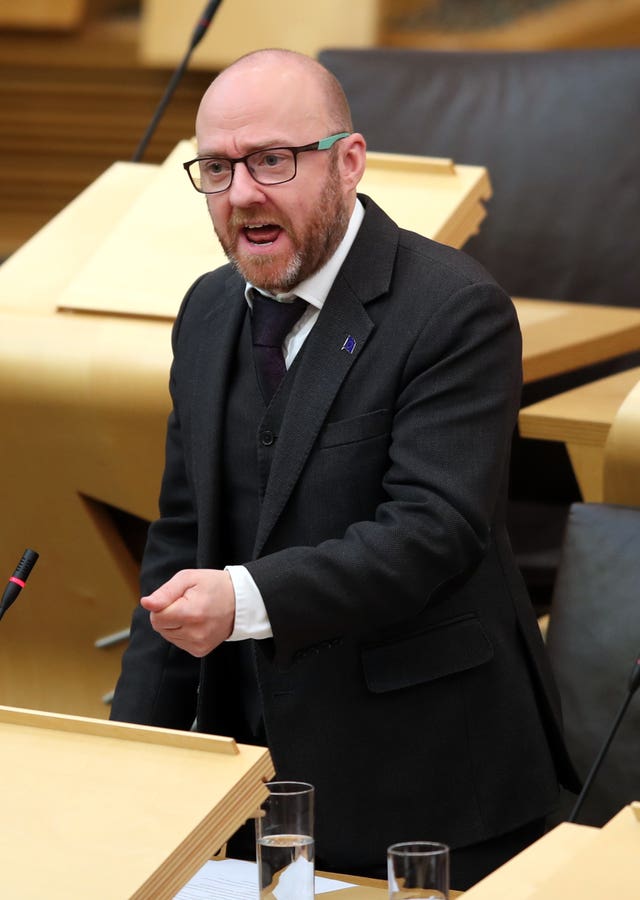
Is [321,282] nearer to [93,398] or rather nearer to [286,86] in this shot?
[286,86]

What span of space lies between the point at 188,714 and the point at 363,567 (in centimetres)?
38

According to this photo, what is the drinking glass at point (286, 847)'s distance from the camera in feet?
3.97

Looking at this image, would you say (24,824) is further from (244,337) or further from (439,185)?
(439,185)

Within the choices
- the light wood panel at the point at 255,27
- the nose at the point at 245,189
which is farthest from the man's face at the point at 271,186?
the light wood panel at the point at 255,27

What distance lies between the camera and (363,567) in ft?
4.84

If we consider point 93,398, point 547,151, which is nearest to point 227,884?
point 93,398

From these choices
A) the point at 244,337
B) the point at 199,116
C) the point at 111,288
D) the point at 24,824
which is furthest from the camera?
the point at 111,288

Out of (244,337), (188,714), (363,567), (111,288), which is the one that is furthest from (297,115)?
(111,288)

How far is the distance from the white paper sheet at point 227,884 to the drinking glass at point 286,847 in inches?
5.7

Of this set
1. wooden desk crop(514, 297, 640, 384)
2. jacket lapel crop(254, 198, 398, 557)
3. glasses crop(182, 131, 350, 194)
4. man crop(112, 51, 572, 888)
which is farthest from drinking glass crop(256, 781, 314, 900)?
wooden desk crop(514, 297, 640, 384)

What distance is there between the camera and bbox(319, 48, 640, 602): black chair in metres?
3.25

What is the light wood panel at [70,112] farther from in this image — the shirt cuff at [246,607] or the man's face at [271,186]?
the shirt cuff at [246,607]

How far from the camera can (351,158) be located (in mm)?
1614

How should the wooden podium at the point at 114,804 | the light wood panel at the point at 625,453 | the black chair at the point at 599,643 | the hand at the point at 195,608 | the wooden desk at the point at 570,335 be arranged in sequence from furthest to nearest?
the wooden desk at the point at 570,335 → the light wood panel at the point at 625,453 → the black chair at the point at 599,643 → the hand at the point at 195,608 → the wooden podium at the point at 114,804
